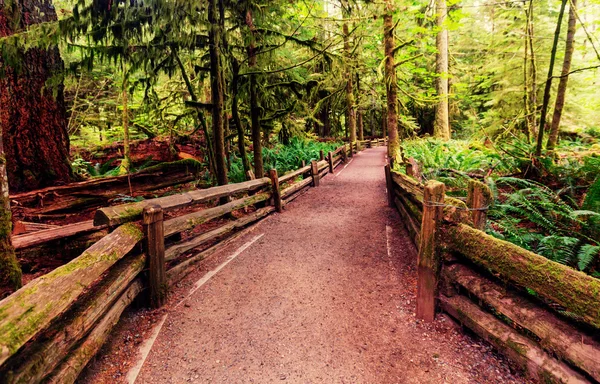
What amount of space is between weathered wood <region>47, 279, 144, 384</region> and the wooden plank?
944 millimetres

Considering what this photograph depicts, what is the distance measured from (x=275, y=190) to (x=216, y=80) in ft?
10.9

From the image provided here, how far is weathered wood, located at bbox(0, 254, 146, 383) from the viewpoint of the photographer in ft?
6.34

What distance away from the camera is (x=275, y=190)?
862 centimetres

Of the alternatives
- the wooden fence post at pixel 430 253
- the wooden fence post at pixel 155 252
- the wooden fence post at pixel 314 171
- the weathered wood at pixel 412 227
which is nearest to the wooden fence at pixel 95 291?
the wooden fence post at pixel 155 252

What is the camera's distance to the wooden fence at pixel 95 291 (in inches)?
75.5

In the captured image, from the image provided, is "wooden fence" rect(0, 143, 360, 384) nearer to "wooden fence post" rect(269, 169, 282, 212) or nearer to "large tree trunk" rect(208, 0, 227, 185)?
"large tree trunk" rect(208, 0, 227, 185)

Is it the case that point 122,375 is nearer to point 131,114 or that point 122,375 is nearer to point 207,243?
point 207,243

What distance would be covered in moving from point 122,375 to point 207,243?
3136 millimetres

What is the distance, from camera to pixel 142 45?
5.98 m

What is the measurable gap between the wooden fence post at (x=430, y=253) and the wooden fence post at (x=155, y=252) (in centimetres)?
333

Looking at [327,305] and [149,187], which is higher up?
[149,187]

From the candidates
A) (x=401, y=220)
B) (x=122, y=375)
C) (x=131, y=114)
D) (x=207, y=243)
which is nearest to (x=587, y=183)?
(x=401, y=220)

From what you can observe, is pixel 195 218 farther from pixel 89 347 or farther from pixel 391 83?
pixel 391 83

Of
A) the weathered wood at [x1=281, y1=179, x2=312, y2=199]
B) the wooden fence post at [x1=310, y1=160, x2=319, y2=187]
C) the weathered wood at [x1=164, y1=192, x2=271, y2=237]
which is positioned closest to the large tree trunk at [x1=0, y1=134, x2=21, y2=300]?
the weathered wood at [x1=164, y1=192, x2=271, y2=237]
